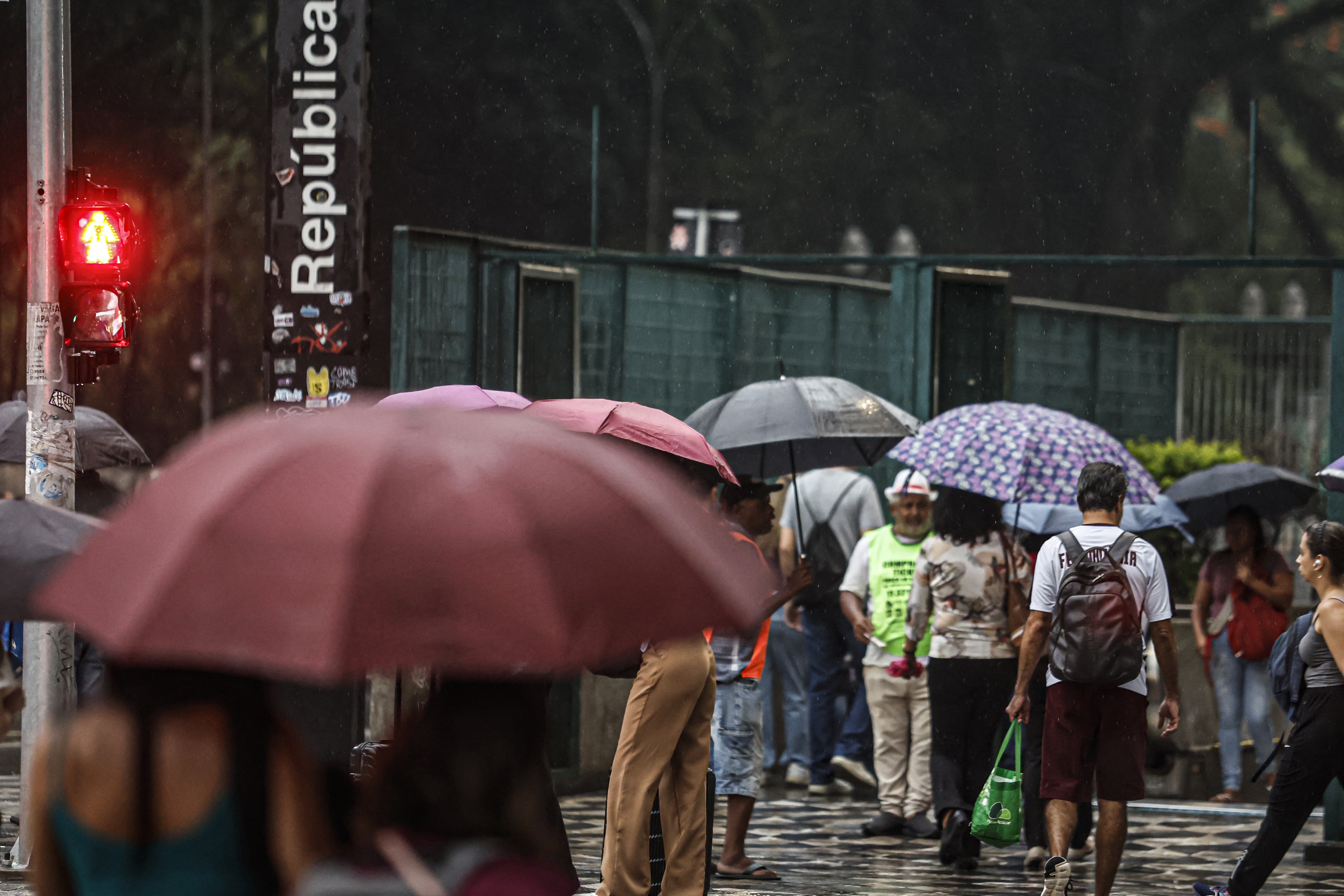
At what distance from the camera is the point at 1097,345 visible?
603 inches

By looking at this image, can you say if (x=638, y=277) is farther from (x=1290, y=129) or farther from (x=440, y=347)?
(x=1290, y=129)

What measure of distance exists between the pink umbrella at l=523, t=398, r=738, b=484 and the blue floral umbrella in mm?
1716

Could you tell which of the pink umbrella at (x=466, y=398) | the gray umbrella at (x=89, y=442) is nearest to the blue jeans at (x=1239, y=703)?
the pink umbrella at (x=466, y=398)

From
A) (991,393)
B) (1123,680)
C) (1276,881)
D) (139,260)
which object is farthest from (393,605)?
(139,260)

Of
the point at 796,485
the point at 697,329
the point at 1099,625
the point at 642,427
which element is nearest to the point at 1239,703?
the point at 796,485

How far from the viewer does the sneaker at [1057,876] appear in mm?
7594

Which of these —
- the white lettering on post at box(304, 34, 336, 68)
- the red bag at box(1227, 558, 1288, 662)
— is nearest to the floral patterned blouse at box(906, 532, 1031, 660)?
the red bag at box(1227, 558, 1288, 662)

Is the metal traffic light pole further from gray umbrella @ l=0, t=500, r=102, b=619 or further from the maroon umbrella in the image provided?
the maroon umbrella

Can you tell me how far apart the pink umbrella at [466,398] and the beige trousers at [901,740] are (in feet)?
10.5

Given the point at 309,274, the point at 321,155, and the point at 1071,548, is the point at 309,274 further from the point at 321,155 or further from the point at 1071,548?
the point at 1071,548

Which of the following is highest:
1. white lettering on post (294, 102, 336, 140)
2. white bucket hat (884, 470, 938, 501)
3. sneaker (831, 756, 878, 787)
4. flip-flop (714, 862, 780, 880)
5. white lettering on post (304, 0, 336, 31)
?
white lettering on post (304, 0, 336, 31)

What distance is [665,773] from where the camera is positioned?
7.40 metres

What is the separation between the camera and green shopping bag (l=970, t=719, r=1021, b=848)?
8.39m

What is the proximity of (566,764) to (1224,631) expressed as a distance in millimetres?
4152
